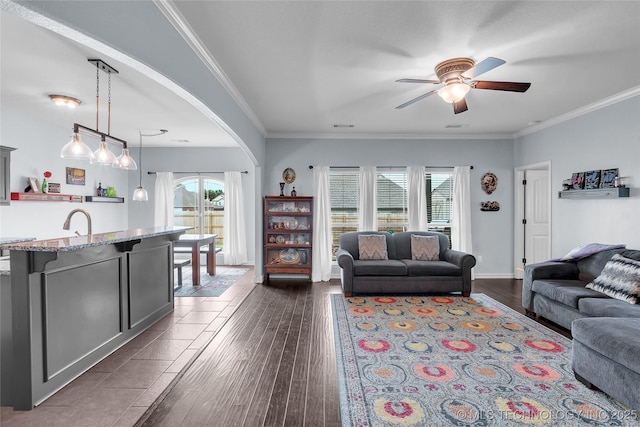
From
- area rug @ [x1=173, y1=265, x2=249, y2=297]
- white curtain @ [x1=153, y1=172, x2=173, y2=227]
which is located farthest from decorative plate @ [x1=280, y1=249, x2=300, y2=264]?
white curtain @ [x1=153, y1=172, x2=173, y2=227]

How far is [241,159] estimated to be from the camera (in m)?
7.29

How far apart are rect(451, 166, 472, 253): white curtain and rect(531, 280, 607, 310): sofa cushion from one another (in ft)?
7.04

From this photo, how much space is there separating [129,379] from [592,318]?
355cm

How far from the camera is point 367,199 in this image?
19.7ft

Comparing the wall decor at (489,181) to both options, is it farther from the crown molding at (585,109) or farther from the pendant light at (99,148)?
the pendant light at (99,148)

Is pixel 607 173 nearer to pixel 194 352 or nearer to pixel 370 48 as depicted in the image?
pixel 370 48

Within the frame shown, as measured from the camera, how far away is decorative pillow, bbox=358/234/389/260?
5.24 m

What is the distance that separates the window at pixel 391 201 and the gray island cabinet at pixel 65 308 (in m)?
3.52

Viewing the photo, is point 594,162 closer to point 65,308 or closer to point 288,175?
point 288,175

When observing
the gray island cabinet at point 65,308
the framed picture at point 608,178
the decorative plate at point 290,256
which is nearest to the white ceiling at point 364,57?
the framed picture at point 608,178

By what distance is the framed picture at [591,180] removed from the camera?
4.30 metres

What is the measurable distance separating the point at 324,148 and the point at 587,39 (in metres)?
4.01

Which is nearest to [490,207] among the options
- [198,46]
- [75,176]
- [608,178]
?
[608,178]

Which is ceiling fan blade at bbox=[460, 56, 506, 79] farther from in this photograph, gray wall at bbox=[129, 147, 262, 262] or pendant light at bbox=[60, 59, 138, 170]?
gray wall at bbox=[129, 147, 262, 262]
